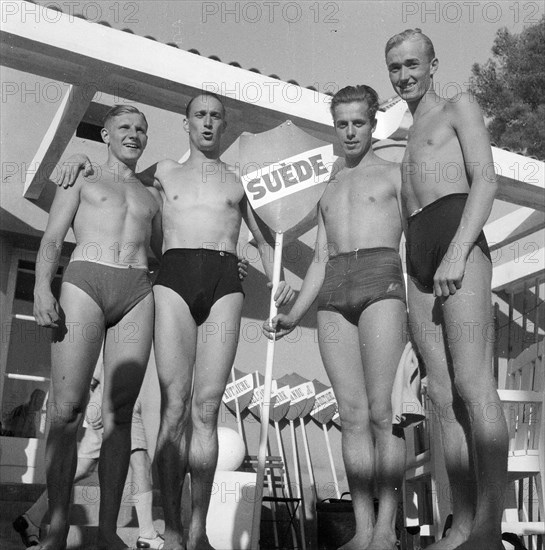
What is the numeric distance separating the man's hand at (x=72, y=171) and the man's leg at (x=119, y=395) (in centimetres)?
70

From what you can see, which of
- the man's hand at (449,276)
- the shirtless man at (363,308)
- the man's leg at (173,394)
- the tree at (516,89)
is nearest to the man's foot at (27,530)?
the man's leg at (173,394)

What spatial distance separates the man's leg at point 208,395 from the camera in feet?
12.1

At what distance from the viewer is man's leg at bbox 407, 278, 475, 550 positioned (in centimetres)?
323

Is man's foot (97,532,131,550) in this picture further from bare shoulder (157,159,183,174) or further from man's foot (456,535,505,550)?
bare shoulder (157,159,183,174)

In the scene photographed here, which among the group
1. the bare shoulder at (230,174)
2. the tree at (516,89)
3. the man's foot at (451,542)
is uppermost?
the tree at (516,89)

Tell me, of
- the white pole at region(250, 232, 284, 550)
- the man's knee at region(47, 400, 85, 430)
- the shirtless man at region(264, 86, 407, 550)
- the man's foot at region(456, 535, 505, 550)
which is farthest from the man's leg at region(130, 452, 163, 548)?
the man's foot at region(456, 535, 505, 550)

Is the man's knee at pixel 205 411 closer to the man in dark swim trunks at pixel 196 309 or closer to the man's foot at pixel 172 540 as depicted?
the man in dark swim trunks at pixel 196 309

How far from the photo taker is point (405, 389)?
5188 millimetres

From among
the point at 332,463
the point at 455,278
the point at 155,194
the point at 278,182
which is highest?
the point at 278,182

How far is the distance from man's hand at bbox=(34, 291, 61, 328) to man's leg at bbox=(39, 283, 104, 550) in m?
0.06

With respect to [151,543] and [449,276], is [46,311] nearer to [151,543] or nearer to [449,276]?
[151,543]

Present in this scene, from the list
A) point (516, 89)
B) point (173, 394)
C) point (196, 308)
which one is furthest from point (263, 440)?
point (516, 89)

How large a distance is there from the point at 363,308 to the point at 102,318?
1.19 meters

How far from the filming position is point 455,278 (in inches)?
125
